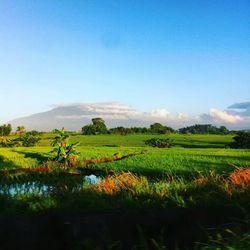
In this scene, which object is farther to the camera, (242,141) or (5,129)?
(5,129)

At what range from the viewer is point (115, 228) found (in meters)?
9.26

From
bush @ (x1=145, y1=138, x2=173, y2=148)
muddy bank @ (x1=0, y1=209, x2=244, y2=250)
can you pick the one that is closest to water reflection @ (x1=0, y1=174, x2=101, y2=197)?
muddy bank @ (x1=0, y1=209, x2=244, y2=250)

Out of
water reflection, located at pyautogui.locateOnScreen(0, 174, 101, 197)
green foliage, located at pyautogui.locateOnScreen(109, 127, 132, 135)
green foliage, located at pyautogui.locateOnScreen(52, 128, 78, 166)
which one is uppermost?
green foliage, located at pyautogui.locateOnScreen(109, 127, 132, 135)

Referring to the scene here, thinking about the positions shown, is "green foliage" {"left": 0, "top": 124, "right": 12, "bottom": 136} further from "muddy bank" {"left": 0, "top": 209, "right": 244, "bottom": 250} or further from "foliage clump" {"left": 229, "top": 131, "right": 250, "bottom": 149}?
"muddy bank" {"left": 0, "top": 209, "right": 244, "bottom": 250}

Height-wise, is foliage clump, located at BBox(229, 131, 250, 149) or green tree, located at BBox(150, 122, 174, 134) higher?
green tree, located at BBox(150, 122, 174, 134)

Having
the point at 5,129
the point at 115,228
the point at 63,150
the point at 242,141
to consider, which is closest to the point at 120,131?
the point at 5,129

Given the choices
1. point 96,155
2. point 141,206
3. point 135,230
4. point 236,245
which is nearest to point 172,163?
point 96,155

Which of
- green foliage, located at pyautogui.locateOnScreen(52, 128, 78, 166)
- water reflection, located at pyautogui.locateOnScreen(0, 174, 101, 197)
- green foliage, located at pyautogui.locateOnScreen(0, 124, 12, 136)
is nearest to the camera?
water reflection, located at pyautogui.locateOnScreen(0, 174, 101, 197)

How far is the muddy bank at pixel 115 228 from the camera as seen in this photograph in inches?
345

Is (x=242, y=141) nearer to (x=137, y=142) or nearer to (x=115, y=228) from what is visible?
(x=137, y=142)

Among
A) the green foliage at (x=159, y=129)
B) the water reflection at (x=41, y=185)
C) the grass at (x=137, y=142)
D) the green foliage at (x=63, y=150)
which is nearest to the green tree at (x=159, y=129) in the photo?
the green foliage at (x=159, y=129)

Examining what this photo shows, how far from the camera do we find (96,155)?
39375 mm

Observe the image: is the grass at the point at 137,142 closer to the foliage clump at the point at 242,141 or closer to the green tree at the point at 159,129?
the foliage clump at the point at 242,141

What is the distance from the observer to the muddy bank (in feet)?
28.7
